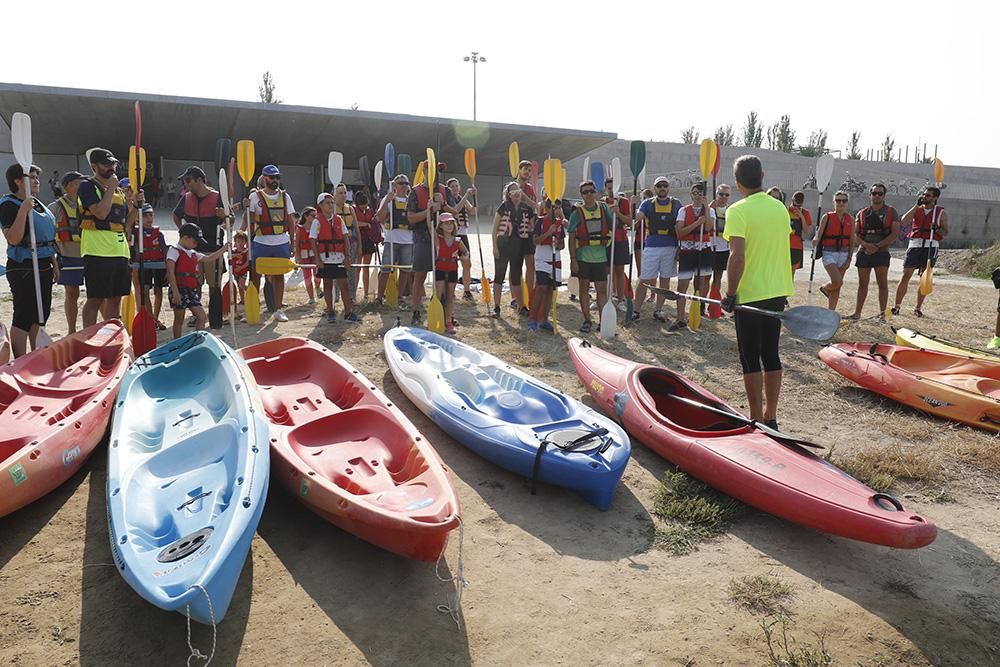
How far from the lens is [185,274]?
573cm

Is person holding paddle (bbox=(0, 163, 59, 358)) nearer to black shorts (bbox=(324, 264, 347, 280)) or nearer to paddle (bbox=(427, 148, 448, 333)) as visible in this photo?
black shorts (bbox=(324, 264, 347, 280))

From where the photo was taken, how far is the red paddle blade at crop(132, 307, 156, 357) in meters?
5.02

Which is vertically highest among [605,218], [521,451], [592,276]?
[605,218]

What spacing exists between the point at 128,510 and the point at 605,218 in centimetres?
508

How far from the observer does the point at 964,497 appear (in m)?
3.40

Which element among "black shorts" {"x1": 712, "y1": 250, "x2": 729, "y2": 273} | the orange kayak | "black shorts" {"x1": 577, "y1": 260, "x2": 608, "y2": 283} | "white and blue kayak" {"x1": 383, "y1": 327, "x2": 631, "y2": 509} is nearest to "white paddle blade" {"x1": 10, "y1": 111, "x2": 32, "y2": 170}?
"white and blue kayak" {"x1": 383, "y1": 327, "x2": 631, "y2": 509}

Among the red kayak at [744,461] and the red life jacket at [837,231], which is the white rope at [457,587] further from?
the red life jacket at [837,231]

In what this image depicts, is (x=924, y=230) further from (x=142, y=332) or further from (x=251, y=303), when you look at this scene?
(x=142, y=332)

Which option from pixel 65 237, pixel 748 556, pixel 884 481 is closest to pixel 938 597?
pixel 748 556

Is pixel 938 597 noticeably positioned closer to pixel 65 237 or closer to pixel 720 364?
pixel 720 364

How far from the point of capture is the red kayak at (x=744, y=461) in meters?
2.63

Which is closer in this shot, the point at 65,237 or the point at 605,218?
the point at 65,237

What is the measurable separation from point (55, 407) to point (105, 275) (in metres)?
1.53

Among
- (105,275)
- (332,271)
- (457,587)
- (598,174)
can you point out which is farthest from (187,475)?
(598,174)
